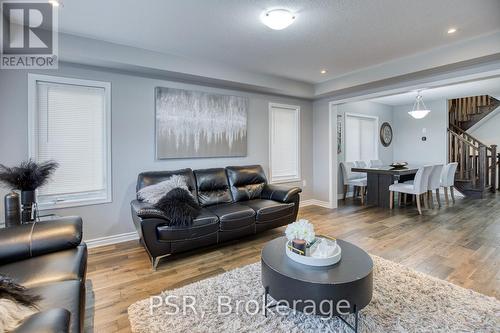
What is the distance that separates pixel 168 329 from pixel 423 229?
3.78 metres

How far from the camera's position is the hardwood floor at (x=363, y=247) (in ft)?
7.05

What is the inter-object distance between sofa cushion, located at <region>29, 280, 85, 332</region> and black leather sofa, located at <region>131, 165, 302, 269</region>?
1112 millimetres

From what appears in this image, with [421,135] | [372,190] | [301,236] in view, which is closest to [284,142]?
Answer: [372,190]

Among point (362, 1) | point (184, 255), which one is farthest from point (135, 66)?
point (362, 1)

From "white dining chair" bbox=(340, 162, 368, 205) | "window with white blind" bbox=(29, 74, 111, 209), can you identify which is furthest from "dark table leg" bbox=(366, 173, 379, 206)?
"window with white blind" bbox=(29, 74, 111, 209)

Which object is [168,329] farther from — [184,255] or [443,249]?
[443,249]

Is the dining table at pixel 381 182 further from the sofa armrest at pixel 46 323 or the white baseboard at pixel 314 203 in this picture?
the sofa armrest at pixel 46 323

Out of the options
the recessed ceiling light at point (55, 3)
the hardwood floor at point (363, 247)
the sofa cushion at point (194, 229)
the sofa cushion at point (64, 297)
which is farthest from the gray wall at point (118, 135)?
the sofa cushion at point (64, 297)

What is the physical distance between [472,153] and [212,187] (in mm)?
7067

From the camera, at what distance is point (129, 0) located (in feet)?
7.17

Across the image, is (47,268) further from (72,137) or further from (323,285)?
(72,137)

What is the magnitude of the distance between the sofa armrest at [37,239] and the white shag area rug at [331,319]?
0.72 meters

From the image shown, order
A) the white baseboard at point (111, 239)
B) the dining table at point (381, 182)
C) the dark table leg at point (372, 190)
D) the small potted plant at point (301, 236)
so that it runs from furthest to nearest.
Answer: the dark table leg at point (372, 190) → the dining table at point (381, 182) → the white baseboard at point (111, 239) → the small potted plant at point (301, 236)

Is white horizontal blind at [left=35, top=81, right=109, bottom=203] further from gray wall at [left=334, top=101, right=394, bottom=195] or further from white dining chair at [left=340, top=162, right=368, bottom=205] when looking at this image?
gray wall at [left=334, top=101, right=394, bottom=195]
